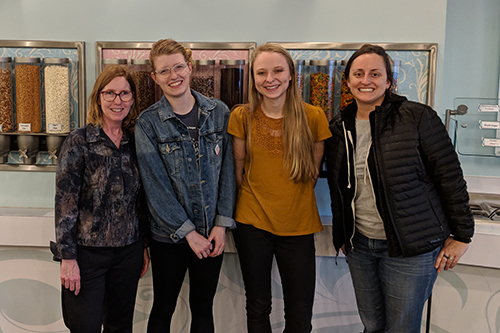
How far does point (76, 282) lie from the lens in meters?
1.40

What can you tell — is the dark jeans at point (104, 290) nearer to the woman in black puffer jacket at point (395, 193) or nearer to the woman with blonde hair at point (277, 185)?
the woman with blonde hair at point (277, 185)

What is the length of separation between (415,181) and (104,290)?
1.28 meters

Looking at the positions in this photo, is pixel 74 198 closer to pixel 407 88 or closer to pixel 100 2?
pixel 100 2

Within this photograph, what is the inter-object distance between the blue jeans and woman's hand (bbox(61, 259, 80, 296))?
1092 mm

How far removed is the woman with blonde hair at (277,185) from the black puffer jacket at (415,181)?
0.27 meters

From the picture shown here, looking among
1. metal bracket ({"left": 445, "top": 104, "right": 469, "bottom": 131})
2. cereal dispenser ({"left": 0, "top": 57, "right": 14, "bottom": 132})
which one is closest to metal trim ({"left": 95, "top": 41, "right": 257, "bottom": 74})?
cereal dispenser ({"left": 0, "top": 57, "right": 14, "bottom": 132})

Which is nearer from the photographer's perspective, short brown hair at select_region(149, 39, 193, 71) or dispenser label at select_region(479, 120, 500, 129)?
short brown hair at select_region(149, 39, 193, 71)

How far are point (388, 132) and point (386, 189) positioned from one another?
8.4 inches

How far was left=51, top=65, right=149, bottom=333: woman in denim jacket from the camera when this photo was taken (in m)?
1.40

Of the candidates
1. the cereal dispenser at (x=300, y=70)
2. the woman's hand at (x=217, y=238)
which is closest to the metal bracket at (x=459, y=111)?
the cereal dispenser at (x=300, y=70)

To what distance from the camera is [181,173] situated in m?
1.51

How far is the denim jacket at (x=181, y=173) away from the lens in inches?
58.4

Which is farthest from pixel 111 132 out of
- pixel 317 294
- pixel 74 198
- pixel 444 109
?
pixel 444 109

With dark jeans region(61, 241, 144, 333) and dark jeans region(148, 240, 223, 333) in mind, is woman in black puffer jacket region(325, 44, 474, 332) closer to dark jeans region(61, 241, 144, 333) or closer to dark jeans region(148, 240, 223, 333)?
dark jeans region(148, 240, 223, 333)
